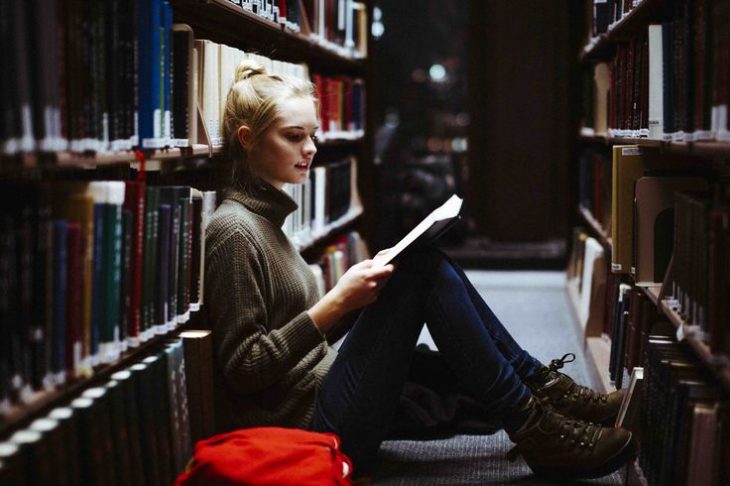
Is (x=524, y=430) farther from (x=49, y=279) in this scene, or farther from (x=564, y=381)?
(x=49, y=279)

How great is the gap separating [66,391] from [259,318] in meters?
0.57

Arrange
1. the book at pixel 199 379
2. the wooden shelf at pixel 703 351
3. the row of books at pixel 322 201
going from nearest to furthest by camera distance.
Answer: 1. the wooden shelf at pixel 703 351
2. the book at pixel 199 379
3. the row of books at pixel 322 201

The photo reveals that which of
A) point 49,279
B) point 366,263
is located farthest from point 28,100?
Result: point 366,263

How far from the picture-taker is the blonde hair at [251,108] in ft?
7.20

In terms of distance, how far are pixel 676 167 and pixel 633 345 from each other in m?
0.51

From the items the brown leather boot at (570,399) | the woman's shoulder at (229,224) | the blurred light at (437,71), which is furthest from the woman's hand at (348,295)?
the blurred light at (437,71)

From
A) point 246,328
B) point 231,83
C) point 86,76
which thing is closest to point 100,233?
point 86,76

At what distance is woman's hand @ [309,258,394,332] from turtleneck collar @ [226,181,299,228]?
0.27 meters

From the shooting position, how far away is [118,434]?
5.44 feet

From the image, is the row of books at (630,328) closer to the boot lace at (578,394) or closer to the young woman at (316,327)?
the boot lace at (578,394)

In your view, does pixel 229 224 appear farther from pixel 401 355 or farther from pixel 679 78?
pixel 679 78

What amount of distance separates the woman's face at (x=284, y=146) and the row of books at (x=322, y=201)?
71 cm

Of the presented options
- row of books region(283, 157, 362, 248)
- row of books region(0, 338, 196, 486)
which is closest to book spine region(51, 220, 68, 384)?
row of books region(0, 338, 196, 486)

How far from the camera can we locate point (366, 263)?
207 centimetres
